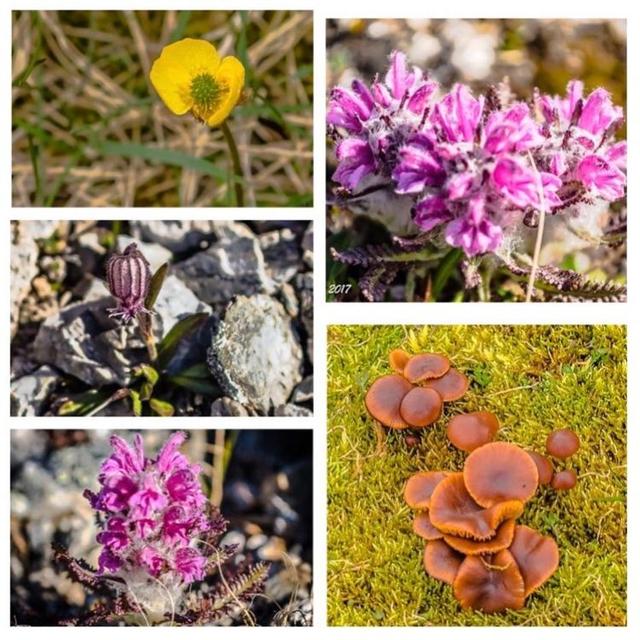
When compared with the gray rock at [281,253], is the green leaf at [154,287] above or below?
below

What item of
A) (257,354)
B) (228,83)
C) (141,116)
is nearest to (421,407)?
(257,354)

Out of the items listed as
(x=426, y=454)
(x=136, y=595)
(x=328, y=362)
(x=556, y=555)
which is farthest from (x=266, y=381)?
(x=556, y=555)

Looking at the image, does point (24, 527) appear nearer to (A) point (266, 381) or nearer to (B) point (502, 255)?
(A) point (266, 381)

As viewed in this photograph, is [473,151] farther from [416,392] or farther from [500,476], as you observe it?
[500,476]

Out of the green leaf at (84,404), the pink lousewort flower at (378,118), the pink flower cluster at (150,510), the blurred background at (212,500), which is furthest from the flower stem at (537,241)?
the green leaf at (84,404)

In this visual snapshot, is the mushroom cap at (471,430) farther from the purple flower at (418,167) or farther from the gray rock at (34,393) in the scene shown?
the gray rock at (34,393)

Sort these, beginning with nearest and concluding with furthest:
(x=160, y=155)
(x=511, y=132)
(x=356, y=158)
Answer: (x=511, y=132), (x=356, y=158), (x=160, y=155)
